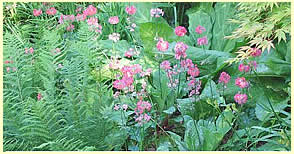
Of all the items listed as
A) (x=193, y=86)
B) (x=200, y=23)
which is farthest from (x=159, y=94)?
(x=200, y=23)

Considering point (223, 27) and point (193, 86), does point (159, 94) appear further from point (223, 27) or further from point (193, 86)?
point (223, 27)

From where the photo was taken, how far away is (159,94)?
8.22 ft

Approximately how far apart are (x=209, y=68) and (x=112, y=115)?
0.83 metres

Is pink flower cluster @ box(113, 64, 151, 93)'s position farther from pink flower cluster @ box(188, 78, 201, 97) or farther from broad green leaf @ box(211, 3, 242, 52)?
broad green leaf @ box(211, 3, 242, 52)

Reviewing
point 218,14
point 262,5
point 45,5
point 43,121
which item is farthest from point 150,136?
point 45,5

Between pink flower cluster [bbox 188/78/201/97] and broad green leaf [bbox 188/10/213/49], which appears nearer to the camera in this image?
pink flower cluster [bbox 188/78/201/97]

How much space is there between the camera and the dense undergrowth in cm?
205

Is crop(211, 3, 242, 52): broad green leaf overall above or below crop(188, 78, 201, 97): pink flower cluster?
above

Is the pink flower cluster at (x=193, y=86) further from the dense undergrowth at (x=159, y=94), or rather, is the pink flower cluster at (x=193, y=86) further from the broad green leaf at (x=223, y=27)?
the broad green leaf at (x=223, y=27)

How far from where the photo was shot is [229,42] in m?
2.92

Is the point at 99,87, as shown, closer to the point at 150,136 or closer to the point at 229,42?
the point at 150,136

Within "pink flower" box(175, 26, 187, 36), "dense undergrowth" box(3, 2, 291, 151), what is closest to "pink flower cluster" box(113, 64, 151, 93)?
"dense undergrowth" box(3, 2, 291, 151)

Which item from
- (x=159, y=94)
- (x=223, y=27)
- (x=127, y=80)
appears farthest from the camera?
(x=223, y=27)

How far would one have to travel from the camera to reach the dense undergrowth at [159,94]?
2051 millimetres
